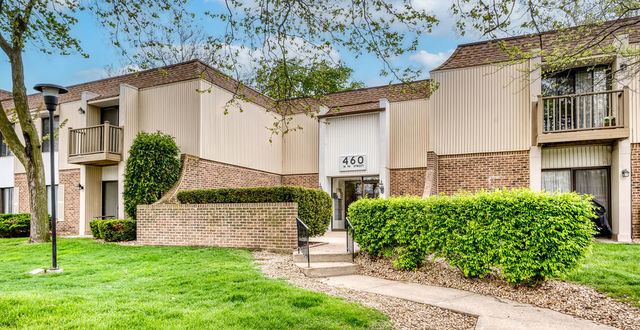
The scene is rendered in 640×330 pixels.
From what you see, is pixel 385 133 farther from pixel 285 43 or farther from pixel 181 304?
pixel 181 304

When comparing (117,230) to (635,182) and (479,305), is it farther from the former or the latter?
(635,182)

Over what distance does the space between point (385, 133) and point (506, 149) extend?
14.8 ft

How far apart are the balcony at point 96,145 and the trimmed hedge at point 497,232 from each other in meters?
11.3

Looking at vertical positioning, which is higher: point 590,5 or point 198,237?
point 590,5

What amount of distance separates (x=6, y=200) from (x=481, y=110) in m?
20.8

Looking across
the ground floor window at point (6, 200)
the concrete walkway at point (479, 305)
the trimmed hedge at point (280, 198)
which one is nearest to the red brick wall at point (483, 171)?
the trimmed hedge at point (280, 198)

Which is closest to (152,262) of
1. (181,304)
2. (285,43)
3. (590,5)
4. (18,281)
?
(18,281)

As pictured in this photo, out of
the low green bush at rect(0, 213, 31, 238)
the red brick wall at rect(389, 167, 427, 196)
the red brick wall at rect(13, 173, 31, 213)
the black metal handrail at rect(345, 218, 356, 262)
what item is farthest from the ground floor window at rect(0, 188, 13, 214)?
the black metal handrail at rect(345, 218, 356, 262)

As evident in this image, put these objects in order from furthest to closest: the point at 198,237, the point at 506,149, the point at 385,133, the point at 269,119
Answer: the point at 269,119 → the point at 385,133 → the point at 506,149 → the point at 198,237

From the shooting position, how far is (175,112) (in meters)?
14.8

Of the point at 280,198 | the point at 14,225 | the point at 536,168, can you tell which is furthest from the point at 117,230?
the point at 536,168

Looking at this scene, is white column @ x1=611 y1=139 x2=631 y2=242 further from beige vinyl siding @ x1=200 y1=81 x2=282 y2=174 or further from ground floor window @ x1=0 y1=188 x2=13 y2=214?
ground floor window @ x1=0 y1=188 x2=13 y2=214

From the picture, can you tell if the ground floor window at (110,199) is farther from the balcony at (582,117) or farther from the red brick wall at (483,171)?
the balcony at (582,117)

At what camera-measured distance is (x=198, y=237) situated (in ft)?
36.2
